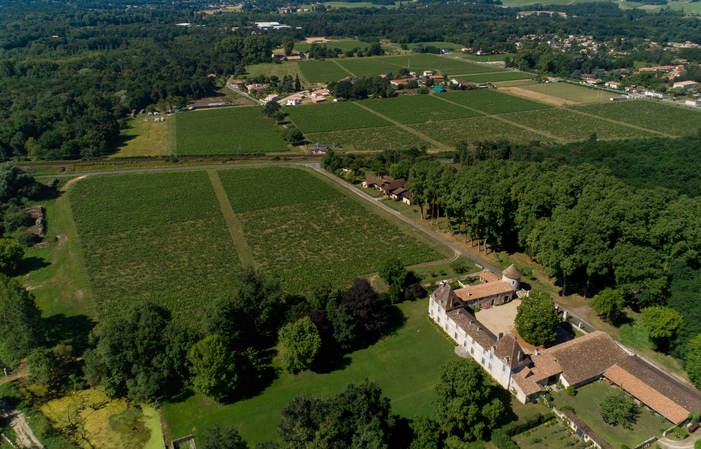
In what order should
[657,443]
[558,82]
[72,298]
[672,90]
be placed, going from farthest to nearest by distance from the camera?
1. [558,82]
2. [672,90]
3. [72,298]
4. [657,443]

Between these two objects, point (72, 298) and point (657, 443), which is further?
point (72, 298)

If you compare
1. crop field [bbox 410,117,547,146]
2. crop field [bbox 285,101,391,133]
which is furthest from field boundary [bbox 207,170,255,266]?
crop field [bbox 410,117,547,146]

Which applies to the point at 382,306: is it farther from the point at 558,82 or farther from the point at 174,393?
the point at 558,82

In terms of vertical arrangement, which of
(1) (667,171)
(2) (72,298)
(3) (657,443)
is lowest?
(2) (72,298)

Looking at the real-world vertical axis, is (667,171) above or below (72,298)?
above

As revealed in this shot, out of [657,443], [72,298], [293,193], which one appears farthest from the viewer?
[293,193]

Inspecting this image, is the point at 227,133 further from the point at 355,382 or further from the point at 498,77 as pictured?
the point at 498,77

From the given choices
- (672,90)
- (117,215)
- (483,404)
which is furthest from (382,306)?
(672,90)

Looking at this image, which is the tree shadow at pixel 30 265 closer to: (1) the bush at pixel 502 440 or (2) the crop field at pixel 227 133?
(2) the crop field at pixel 227 133
